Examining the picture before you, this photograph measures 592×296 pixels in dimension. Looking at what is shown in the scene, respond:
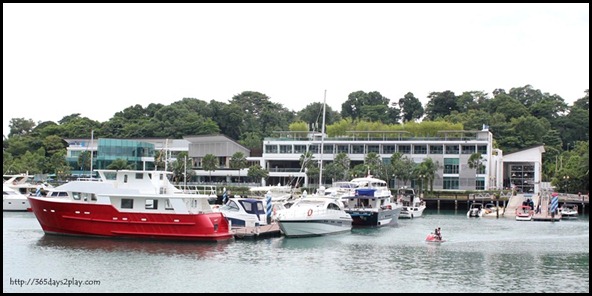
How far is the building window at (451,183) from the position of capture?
101m

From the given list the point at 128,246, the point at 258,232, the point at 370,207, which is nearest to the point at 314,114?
the point at 370,207

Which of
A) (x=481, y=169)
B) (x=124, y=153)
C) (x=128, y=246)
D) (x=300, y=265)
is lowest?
(x=300, y=265)

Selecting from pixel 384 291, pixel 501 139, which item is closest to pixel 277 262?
pixel 384 291

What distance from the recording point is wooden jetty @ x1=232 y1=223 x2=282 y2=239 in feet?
156

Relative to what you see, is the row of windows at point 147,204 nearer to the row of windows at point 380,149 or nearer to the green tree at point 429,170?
the green tree at point 429,170

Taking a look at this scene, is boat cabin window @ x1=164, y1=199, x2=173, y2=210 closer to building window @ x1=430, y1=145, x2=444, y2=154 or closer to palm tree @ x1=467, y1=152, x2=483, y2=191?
palm tree @ x1=467, y1=152, x2=483, y2=191

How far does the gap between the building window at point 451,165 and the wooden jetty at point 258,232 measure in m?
54.6

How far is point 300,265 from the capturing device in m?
37.2

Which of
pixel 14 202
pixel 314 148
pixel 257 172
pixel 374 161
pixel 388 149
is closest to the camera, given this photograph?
pixel 14 202

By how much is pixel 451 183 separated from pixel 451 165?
2.46 metres

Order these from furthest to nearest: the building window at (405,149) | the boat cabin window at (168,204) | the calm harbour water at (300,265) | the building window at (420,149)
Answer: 1. the building window at (405,149)
2. the building window at (420,149)
3. the boat cabin window at (168,204)
4. the calm harbour water at (300,265)

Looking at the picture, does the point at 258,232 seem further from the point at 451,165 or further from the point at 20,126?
the point at 20,126

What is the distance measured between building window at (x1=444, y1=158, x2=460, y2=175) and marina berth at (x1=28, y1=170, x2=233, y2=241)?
6186 centimetres

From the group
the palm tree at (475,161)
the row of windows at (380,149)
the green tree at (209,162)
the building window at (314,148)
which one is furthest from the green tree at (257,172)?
the palm tree at (475,161)
